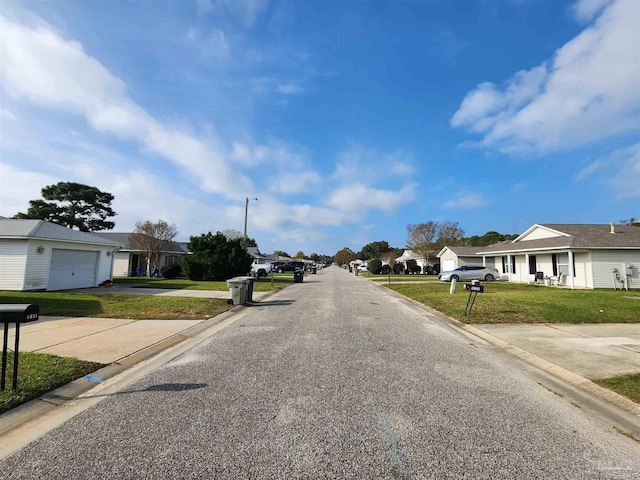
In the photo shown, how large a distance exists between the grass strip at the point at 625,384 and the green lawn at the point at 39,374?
24.5ft

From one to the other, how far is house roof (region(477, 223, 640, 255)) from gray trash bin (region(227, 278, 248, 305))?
67.5 feet

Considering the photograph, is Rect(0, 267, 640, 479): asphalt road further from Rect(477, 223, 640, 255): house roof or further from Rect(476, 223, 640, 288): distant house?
Rect(477, 223, 640, 255): house roof

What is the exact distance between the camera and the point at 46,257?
671 inches

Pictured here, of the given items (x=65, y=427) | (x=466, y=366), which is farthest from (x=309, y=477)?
(x=466, y=366)

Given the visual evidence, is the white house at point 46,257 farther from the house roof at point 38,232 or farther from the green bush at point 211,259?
the green bush at point 211,259

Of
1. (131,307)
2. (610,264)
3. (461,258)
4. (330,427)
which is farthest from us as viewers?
(461,258)

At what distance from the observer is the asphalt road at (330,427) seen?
2.73m

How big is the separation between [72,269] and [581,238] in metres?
31.9

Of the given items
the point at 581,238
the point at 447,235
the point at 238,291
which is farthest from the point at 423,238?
the point at 238,291

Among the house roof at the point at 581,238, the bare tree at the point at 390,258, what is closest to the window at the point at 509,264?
the house roof at the point at 581,238

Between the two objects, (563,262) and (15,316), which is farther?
(563,262)

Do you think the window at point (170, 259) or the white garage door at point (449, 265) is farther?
the white garage door at point (449, 265)

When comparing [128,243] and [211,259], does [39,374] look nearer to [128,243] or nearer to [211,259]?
[211,259]

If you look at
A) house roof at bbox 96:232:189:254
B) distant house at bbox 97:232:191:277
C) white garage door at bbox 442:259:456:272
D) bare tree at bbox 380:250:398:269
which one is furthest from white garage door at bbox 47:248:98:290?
white garage door at bbox 442:259:456:272
